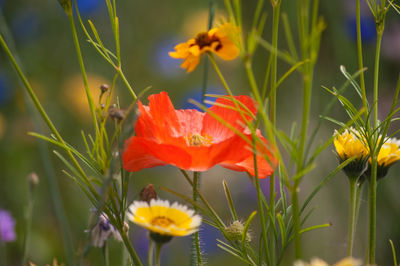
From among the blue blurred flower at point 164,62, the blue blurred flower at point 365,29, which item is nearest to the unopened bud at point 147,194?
the blue blurred flower at point 365,29

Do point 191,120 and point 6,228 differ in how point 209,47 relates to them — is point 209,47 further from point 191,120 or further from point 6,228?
point 6,228

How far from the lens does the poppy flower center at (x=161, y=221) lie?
0.86 feet

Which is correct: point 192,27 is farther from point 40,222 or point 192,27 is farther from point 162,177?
point 40,222

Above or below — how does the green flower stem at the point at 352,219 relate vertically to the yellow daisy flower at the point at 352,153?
below

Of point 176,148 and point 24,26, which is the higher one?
point 24,26

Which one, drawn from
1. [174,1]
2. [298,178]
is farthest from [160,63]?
[298,178]

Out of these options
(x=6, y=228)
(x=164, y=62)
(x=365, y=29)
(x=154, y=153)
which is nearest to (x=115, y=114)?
(x=154, y=153)

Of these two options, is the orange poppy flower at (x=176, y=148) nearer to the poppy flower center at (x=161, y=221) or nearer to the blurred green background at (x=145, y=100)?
the poppy flower center at (x=161, y=221)

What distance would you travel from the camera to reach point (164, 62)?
148cm

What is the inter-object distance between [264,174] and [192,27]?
1.14m

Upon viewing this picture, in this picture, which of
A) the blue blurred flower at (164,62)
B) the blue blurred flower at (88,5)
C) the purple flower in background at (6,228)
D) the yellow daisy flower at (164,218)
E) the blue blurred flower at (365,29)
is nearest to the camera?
the yellow daisy flower at (164,218)

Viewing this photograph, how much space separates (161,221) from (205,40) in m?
0.10

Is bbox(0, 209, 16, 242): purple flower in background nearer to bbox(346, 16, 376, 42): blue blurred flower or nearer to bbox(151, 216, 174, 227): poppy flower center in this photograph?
bbox(151, 216, 174, 227): poppy flower center

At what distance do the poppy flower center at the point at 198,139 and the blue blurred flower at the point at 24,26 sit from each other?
0.91m
